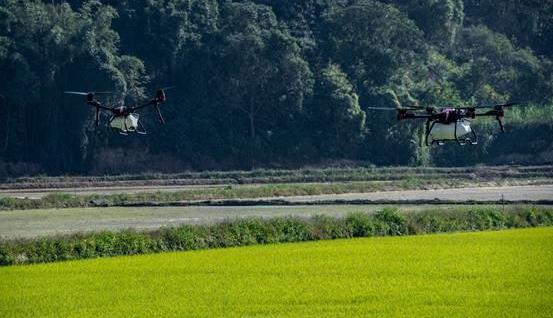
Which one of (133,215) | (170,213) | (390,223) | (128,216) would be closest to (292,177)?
(170,213)

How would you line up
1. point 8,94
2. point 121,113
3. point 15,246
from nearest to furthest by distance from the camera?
point 15,246, point 121,113, point 8,94

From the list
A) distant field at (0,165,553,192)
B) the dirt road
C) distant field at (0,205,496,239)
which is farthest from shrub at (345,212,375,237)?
distant field at (0,165,553,192)

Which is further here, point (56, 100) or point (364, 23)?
point (364, 23)

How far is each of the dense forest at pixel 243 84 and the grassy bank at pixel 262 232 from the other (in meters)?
37.9

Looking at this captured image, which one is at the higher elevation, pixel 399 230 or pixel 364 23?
pixel 364 23

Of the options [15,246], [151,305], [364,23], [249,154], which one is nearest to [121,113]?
[15,246]

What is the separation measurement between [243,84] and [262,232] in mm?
48540

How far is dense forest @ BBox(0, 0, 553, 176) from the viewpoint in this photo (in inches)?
3423

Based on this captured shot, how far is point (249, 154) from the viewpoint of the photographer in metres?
95.0

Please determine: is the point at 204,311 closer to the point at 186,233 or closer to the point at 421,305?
the point at 421,305

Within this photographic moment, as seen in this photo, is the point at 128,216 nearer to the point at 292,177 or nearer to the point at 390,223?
the point at 390,223

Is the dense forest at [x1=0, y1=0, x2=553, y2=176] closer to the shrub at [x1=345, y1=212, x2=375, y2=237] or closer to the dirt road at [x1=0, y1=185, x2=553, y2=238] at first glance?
the dirt road at [x1=0, y1=185, x2=553, y2=238]

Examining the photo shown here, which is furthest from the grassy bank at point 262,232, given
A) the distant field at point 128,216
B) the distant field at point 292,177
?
the distant field at point 292,177

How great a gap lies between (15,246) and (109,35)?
52218 millimetres
